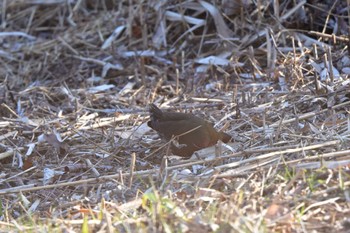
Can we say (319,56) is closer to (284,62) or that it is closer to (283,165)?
(284,62)

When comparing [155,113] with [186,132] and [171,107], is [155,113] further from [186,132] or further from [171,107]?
[171,107]

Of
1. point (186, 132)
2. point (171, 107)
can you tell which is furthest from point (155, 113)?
point (171, 107)

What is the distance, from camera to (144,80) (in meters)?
5.25

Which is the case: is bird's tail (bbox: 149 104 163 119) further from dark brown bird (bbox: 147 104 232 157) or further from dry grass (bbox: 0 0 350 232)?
dry grass (bbox: 0 0 350 232)

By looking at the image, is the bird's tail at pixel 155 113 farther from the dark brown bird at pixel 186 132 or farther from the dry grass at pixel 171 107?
the dry grass at pixel 171 107

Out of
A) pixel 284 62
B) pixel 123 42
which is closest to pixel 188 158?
pixel 284 62

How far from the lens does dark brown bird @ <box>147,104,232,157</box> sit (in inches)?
142

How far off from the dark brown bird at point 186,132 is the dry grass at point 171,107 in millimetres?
52

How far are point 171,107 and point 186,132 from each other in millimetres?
903

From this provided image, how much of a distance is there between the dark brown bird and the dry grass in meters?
0.05

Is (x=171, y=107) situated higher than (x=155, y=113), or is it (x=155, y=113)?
(x=155, y=113)

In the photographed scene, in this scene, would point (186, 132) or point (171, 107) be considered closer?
point (186, 132)

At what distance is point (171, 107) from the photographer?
4.51 m

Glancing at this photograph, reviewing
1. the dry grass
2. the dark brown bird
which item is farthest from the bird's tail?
the dry grass
